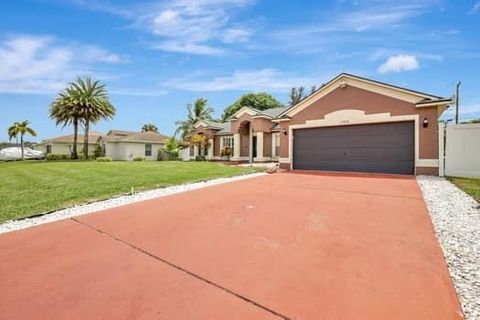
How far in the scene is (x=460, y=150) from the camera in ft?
42.2

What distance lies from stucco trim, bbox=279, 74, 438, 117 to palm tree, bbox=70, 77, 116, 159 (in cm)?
2613

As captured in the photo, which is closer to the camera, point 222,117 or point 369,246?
point 369,246

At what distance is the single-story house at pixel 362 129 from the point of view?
13.5m

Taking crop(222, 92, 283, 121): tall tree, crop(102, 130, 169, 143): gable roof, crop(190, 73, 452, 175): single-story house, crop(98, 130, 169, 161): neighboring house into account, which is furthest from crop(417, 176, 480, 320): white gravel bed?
crop(222, 92, 283, 121): tall tree

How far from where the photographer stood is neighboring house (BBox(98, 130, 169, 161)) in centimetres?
3556

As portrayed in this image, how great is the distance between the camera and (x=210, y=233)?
18.0ft

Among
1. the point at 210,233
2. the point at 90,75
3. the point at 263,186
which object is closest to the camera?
the point at 210,233

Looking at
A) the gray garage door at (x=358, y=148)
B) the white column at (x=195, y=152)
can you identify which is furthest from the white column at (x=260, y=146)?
the white column at (x=195, y=152)

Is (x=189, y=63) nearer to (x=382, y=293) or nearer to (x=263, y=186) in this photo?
(x=263, y=186)

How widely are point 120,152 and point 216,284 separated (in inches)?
1414

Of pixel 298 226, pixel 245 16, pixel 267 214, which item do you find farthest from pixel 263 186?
pixel 245 16

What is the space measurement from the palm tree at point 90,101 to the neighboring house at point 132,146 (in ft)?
10.7

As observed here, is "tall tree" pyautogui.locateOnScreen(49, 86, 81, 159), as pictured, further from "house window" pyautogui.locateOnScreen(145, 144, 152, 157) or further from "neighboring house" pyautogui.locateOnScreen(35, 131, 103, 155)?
"house window" pyautogui.locateOnScreen(145, 144, 152, 157)

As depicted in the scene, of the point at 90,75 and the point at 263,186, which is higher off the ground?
the point at 90,75
